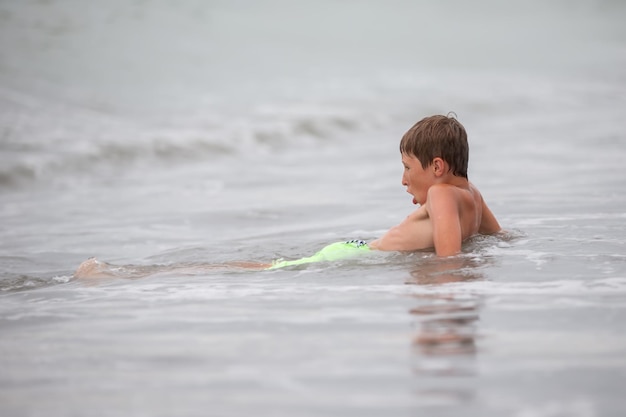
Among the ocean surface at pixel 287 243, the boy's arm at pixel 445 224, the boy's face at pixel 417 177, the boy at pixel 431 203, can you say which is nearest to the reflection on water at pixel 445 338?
the ocean surface at pixel 287 243

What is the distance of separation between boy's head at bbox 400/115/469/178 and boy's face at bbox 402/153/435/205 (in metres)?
0.03

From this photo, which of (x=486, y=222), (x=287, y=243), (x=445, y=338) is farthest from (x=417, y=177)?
(x=445, y=338)

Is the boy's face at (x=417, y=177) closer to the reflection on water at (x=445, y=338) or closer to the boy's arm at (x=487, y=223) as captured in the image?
the boy's arm at (x=487, y=223)

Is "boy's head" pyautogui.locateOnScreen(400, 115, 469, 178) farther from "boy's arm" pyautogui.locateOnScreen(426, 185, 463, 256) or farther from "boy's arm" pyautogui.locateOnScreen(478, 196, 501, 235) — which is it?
"boy's arm" pyautogui.locateOnScreen(478, 196, 501, 235)

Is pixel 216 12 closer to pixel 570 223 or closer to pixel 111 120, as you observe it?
pixel 111 120

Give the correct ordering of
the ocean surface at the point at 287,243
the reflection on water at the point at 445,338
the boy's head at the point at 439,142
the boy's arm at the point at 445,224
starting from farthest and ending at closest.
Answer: the boy's head at the point at 439,142
the boy's arm at the point at 445,224
the ocean surface at the point at 287,243
the reflection on water at the point at 445,338

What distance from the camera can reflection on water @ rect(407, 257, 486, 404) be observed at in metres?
3.33

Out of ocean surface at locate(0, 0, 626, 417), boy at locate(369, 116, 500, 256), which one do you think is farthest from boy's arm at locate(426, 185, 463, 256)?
ocean surface at locate(0, 0, 626, 417)

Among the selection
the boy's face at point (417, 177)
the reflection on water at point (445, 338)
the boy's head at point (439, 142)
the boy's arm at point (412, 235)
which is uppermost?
the boy's head at point (439, 142)

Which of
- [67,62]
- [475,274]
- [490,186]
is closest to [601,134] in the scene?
[490,186]

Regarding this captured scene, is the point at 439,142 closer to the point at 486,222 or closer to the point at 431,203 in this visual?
the point at 431,203

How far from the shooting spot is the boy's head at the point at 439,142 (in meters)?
5.79

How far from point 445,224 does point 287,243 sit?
1.84 metres

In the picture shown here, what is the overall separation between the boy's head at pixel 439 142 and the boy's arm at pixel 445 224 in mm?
244
